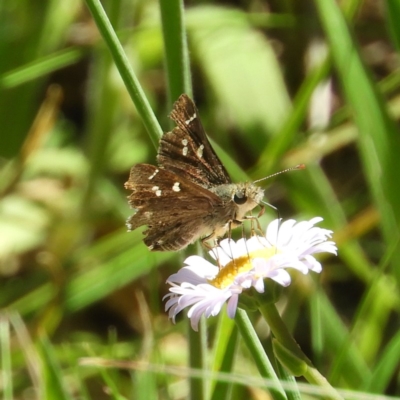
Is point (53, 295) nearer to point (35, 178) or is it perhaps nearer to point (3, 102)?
point (35, 178)

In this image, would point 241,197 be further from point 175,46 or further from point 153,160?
point 153,160

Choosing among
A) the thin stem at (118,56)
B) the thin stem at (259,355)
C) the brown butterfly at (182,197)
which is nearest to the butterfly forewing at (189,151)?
the brown butterfly at (182,197)

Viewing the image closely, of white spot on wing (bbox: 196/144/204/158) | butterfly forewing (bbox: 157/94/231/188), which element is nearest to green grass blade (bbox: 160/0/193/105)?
butterfly forewing (bbox: 157/94/231/188)

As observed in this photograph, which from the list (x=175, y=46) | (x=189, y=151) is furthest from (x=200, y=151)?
(x=175, y=46)

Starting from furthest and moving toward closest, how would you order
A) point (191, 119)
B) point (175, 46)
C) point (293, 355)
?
point (191, 119) → point (175, 46) → point (293, 355)

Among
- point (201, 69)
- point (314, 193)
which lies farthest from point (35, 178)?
point (314, 193)

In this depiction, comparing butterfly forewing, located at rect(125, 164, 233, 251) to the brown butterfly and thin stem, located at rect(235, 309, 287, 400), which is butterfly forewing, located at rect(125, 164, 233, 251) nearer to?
the brown butterfly
